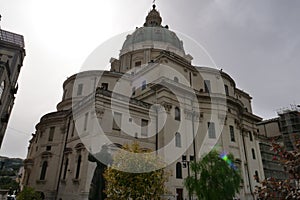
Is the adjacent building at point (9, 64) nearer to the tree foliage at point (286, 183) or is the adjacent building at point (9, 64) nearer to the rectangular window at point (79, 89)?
the rectangular window at point (79, 89)

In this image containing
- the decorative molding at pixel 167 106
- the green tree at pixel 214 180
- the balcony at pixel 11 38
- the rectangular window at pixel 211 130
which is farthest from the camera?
the rectangular window at pixel 211 130

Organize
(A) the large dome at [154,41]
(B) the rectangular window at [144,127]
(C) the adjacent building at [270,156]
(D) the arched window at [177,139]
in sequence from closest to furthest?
(B) the rectangular window at [144,127] < (D) the arched window at [177,139] < (C) the adjacent building at [270,156] < (A) the large dome at [154,41]

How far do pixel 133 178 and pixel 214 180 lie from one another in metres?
7.47

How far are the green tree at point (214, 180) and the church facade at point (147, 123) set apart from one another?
1.58m

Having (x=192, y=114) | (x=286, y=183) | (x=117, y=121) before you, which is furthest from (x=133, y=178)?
(x=192, y=114)

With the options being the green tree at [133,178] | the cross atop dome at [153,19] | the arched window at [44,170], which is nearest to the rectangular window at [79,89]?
the arched window at [44,170]

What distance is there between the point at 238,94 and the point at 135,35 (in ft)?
68.5

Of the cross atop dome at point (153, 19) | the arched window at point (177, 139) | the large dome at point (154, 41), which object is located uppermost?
the cross atop dome at point (153, 19)

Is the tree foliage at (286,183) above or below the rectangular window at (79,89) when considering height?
below

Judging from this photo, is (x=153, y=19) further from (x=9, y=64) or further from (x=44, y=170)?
(x=44, y=170)

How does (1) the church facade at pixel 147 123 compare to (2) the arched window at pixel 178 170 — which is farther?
(2) the arched window at pixel 178 170

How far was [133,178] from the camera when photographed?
42.3 feet

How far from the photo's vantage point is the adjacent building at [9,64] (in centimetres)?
2452

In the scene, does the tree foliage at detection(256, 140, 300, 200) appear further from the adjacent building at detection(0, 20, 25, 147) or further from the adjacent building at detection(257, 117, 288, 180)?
the adjacent building at detection(257, 117, 288, 180)
